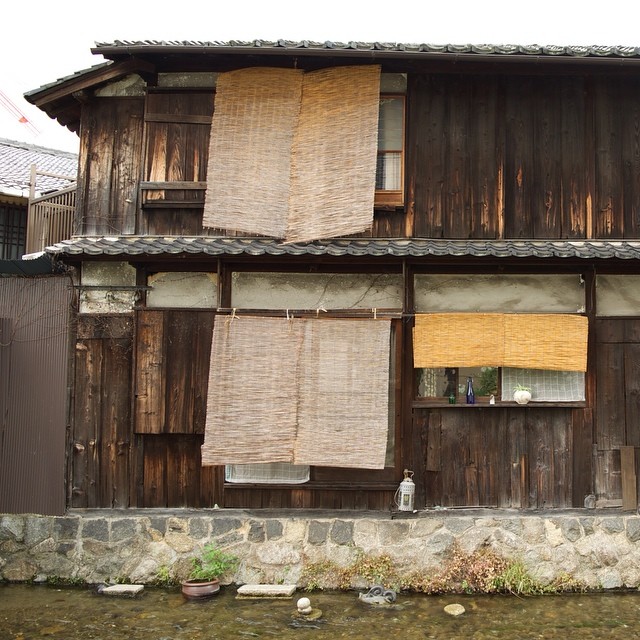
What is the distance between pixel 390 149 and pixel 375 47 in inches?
57.7

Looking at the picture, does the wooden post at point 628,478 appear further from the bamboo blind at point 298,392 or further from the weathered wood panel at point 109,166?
the weathered wood panel at point 109,166

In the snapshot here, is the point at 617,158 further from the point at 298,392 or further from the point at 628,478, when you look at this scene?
the point at 298,392

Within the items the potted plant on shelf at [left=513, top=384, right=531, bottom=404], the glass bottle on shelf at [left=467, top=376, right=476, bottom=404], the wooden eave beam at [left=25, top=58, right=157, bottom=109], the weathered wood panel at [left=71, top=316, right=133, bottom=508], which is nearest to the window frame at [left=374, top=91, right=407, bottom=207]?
the glass bottle on shelf at [left=467, top=376, right=476, bottom=404]

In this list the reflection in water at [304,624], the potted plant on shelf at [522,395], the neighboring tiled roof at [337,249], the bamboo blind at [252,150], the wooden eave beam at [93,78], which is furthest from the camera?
the wooden eave beam at [93,78]

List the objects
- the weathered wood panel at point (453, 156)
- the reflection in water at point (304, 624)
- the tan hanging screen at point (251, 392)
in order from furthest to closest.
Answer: the weathered wood panel at point (453, 156), the tan hanging screen at point (251, 392), the reflection in water at point (304, 624)

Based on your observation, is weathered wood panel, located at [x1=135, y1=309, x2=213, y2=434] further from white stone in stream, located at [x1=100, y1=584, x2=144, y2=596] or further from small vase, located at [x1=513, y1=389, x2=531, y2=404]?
Result: small vase, located at [x1=513, y1=389, x2=531, y2=404]

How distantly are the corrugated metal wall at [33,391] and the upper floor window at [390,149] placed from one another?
15.9ft

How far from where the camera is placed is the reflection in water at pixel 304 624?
7371 mm

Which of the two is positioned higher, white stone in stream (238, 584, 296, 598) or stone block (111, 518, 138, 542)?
stone block (111, 518, 138, 542)

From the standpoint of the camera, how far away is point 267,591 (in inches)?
333

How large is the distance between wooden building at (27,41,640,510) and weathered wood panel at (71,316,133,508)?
1.3 inches

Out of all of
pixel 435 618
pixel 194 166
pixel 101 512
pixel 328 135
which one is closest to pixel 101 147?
pixel 194 166

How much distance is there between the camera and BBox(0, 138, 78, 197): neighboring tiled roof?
15.2 metres

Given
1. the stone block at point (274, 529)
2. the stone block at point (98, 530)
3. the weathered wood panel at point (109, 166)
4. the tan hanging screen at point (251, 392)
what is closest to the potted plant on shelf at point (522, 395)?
the tan hanging screen at point (251, 392)
